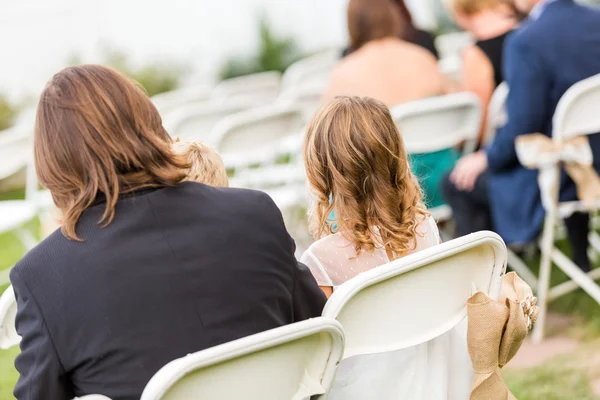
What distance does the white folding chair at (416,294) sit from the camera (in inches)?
67.2

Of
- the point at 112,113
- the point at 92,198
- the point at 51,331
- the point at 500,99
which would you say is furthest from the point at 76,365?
the point at 500,99

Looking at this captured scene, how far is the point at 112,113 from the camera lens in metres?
1.72

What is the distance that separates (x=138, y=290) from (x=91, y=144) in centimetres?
A: 31

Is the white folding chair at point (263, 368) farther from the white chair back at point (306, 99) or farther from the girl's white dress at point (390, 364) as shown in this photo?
the white chair back at point (306, 99)

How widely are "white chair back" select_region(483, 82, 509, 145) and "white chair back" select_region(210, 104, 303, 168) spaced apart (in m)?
1.04

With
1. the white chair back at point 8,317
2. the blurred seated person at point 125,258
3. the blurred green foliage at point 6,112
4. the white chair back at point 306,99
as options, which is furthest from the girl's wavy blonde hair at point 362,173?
the blurred green foliage at point 6,112

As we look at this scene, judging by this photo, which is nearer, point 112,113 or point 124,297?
point 124,297

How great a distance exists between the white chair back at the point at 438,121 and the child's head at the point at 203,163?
173 centimetres

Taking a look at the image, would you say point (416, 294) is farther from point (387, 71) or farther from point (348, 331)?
point (387, 71)

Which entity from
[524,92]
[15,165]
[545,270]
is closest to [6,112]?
[15,165]

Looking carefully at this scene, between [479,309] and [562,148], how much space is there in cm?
177

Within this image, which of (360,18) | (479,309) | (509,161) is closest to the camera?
(479,309)

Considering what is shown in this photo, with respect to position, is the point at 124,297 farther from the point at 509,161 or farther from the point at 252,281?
the point at 509,161

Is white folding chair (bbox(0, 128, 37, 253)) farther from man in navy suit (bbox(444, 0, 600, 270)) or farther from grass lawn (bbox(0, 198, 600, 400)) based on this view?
man in navy suit (bbox(444, 0, 600, 270))
